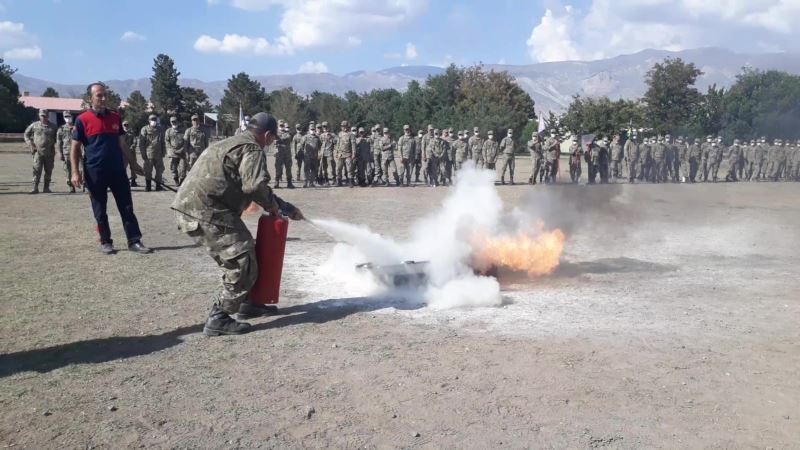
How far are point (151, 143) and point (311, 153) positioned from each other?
18.4ft

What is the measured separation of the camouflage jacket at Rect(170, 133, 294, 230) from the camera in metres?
5.75

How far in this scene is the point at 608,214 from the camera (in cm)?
1212

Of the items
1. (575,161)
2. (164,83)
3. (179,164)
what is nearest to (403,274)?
(179,164)

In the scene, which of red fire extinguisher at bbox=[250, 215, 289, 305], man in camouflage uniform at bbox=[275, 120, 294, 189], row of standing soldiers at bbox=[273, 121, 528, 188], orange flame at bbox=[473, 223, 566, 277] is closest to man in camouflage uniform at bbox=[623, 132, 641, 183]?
row of standing soldiers at bbox=[273, 121, 528, 188]

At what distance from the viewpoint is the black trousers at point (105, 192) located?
347 inches

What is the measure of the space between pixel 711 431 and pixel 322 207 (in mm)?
12818

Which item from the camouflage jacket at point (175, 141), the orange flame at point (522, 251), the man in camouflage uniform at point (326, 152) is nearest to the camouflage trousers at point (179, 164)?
the camouflage jacket at point (175, 141)

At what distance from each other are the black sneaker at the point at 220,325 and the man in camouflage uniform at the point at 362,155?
16585 millimetres

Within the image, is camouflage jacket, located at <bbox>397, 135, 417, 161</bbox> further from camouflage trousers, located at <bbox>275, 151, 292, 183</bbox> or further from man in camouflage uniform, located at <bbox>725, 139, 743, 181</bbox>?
man in camouflage uniform, located at <bbox>725, 139, 743, 181</bbox>

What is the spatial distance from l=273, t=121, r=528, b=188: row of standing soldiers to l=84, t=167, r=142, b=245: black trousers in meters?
11.3

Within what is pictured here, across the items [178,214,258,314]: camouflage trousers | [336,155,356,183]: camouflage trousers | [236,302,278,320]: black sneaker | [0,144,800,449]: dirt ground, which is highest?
[336,155,356,183]: camouflage trousers

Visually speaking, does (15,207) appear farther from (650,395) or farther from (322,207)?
(650,395)

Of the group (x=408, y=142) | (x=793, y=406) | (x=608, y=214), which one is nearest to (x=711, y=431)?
(x=793, y=406)

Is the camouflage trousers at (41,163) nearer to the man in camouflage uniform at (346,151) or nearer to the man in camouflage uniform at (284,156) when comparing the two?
the man in camouflage uniform at (284,156)
